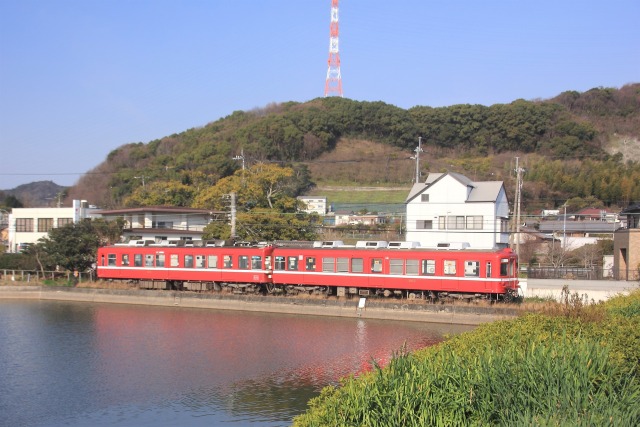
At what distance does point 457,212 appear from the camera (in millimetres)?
33625

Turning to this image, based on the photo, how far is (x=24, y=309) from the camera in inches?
1075

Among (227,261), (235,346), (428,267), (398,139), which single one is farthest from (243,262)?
(398,139)

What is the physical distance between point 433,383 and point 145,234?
34.7 metres

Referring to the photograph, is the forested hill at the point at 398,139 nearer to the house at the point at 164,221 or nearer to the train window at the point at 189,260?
the house at the point at 164,221

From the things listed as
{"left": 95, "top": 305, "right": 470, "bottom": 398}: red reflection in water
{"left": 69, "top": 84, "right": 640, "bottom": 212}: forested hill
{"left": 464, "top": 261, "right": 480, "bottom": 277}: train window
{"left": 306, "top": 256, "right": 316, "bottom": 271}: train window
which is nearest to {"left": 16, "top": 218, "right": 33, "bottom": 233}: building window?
{"left": 69, "top": 84, "right": 640, "bottom": 212}: forested hill

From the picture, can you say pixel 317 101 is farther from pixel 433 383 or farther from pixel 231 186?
pixel 433 383

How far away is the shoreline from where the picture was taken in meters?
22.7

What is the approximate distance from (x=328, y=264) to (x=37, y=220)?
23.6 meters

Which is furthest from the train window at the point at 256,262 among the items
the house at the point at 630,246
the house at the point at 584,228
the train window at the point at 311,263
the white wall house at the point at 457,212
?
the house at the point at 584,228

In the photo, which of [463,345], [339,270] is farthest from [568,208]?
[463,345]

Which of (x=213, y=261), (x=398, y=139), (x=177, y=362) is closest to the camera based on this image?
(x=177, y=362)

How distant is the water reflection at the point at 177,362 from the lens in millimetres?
12688

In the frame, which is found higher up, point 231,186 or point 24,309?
point 231,186

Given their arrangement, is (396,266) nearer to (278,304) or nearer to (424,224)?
(278,304)
